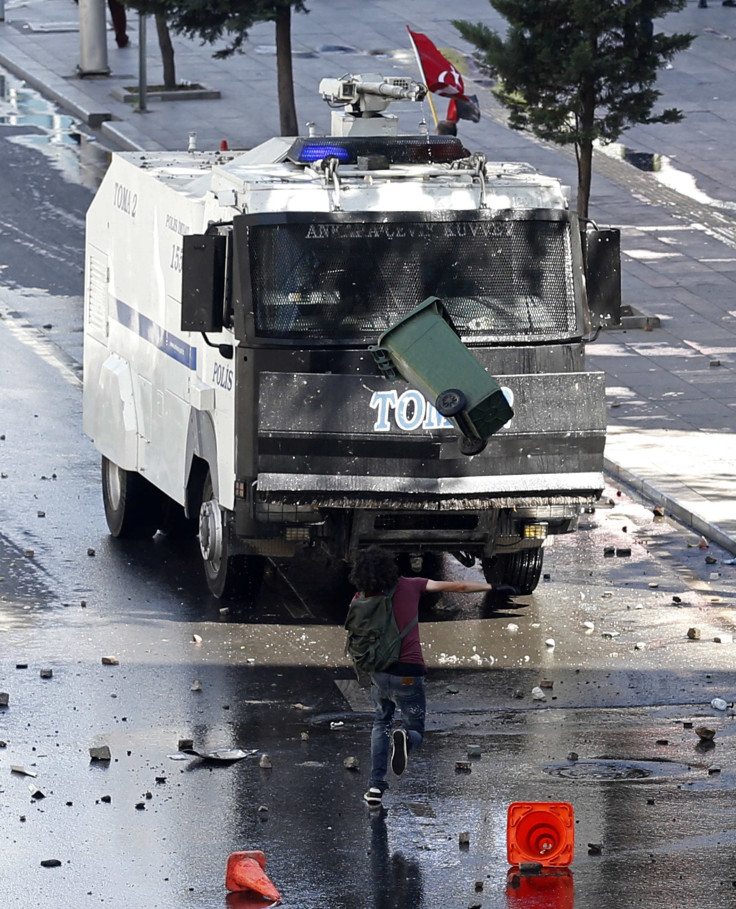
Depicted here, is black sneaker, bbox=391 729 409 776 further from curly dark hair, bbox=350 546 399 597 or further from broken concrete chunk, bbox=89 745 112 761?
broken concrete chunk, bbox=89 745 112 761

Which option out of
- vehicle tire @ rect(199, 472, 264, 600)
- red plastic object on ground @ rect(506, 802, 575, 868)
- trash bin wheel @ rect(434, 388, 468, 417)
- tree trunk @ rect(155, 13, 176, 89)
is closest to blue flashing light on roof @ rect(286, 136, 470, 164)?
vehicle tire @ rect(199, 472, 264, 600)

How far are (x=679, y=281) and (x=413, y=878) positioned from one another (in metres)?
16.1

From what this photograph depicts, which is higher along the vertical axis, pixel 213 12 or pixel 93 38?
pixel 213 12

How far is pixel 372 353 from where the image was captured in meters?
13.4

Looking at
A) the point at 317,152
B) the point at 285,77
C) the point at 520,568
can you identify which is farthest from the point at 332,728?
the point at 285,77

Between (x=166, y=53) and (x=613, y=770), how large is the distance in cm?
2496

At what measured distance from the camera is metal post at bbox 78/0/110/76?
35.6m

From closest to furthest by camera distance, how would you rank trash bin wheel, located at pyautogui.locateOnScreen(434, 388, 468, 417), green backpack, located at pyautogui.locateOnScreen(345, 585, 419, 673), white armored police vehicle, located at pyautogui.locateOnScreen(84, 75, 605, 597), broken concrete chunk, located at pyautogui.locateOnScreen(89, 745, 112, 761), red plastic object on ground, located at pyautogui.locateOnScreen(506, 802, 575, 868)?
red plastic object on ground, located at pyautogui.locateOnScreen(506, 802, 575, 868)
green backpack, located at pyautogui.locateOnScreen(345, 585, 419, 673)
broken concrete chunk, located at pyautogui.locateOnScreen(89, 745, 112, 761)
trash bin wheel, located at pyautogui.locateOnScreen(434, 388, 468, 417)
white armored police vehicle, located at pyautogui.locateOnScreen(84, 75, 605, 597)

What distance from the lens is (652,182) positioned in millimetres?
29984

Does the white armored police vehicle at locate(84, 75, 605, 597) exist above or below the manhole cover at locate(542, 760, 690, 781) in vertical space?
above

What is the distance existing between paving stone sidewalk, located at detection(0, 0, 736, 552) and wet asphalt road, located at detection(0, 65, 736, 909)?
1748 mm

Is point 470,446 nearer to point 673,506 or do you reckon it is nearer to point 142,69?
point 673,506

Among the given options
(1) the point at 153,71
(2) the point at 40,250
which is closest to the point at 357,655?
(2) the point at 40,250

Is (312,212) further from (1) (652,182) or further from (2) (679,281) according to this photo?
(1) (652,182)
